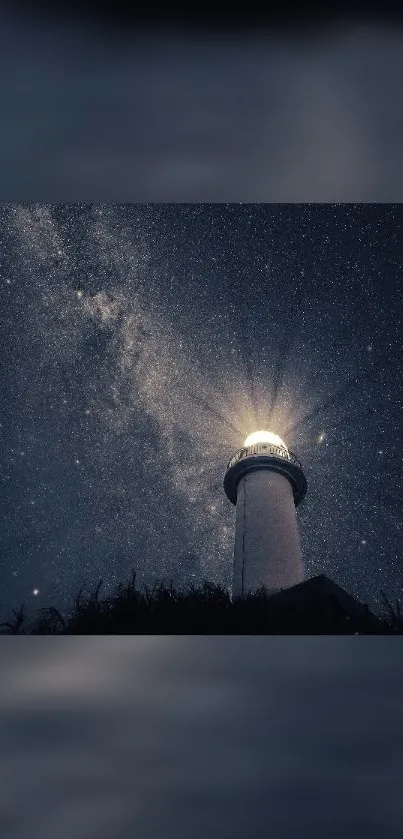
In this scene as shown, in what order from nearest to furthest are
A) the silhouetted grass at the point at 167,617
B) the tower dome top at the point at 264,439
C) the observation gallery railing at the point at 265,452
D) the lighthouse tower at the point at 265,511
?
1. the silhouetted grass at the point at 167,617
2. the lighthouse tower at the point at 265,511
3. the observation gallery railing at the point at 265,452
4. the tower dome top at the point at 264,439

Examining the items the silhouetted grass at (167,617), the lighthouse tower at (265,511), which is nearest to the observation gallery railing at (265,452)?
the lighthouse tower at (265,511)

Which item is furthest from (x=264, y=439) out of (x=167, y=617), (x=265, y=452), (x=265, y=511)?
(x=167, y=617)

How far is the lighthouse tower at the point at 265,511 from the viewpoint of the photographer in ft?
54.3

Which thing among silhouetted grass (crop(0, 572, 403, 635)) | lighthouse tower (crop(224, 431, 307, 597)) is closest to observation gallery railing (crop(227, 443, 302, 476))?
lighthouse tower (crop(224, 431, 307, 597))

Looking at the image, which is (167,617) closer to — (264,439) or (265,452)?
(265,452)

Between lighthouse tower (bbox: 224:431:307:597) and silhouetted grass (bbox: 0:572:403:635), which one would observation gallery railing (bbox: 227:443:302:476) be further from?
silhouetted grass (bbox: 0:572:403:635)

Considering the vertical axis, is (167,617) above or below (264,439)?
below

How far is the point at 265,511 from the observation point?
18.2m

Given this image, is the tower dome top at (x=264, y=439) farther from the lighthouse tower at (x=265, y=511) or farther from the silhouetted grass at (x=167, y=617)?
the silhouetted grass at (x=167, y=617)

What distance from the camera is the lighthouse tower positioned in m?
16.5
